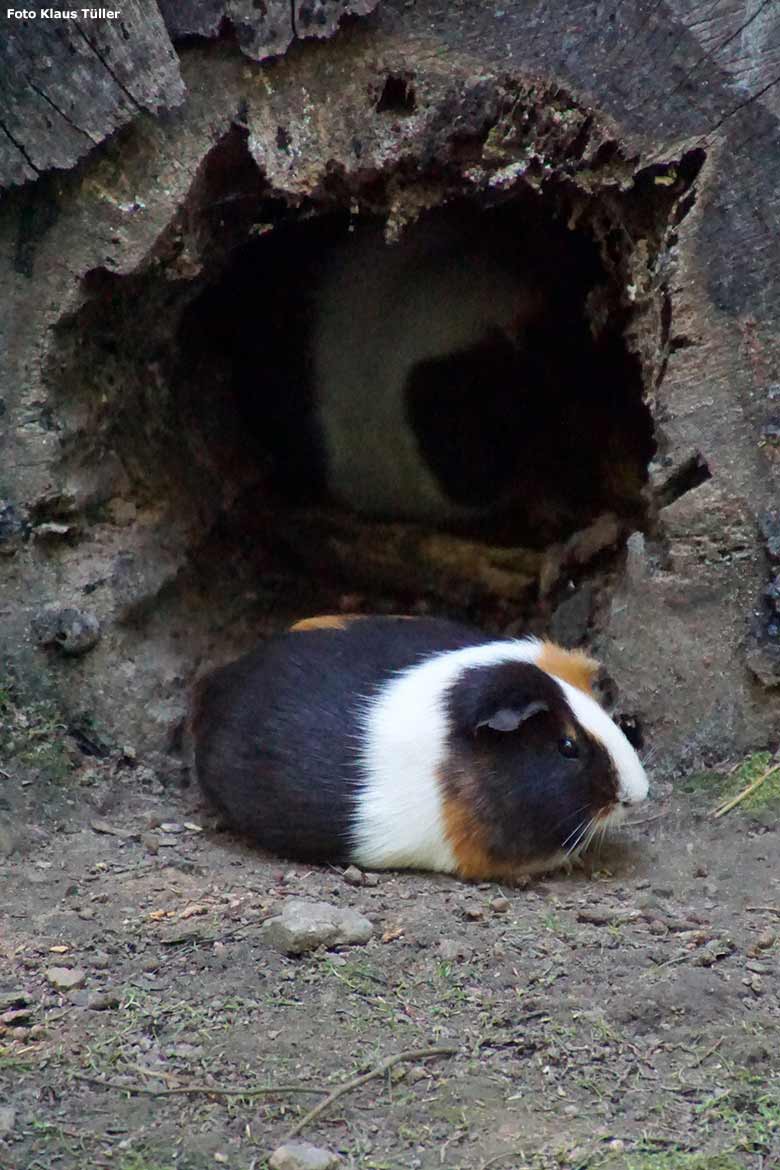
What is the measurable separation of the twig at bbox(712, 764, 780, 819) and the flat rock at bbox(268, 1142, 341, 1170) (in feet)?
4.68

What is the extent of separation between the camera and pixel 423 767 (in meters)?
2.76

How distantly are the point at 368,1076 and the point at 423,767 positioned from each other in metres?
1.09

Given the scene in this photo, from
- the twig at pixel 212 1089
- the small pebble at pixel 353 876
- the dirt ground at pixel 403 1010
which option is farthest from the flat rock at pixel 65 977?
the small pebble at pixel 353 876

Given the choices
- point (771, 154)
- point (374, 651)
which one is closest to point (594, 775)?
point (374, 651)

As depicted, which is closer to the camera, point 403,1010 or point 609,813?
point 403,1010

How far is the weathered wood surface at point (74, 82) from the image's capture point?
8.05ft

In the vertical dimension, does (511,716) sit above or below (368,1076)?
above

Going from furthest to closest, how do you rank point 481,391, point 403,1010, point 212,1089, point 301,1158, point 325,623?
point 481,391
point 325,623
point 403,1010
point 212,1089
point 301,1158

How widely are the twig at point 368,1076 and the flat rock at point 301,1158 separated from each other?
0.05m

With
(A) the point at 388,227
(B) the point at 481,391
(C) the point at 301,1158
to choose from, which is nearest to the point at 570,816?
(C) the point at 301,1158

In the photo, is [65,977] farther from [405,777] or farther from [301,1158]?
[405,777]

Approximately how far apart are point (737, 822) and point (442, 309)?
1.92 metres

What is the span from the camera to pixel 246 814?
2781 mm

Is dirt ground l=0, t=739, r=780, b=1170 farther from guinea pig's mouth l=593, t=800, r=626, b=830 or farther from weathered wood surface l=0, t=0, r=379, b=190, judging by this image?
weathered wood surface l=0, t=0, r=379, b=190
